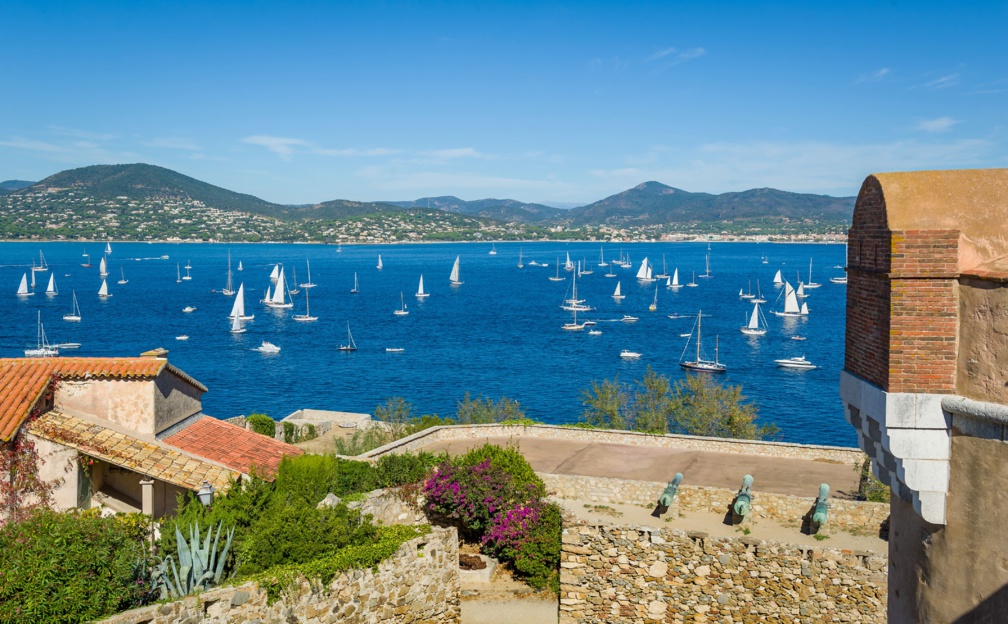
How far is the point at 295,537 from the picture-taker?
527 inches

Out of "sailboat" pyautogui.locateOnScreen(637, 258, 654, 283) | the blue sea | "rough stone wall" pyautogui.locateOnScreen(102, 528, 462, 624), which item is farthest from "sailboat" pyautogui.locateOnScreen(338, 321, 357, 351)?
"sailboat" pyautogui.locateOnScreen(637, 258, 654, 283)

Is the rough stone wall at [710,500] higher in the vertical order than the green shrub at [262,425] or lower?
higher

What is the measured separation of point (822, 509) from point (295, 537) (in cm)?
1093

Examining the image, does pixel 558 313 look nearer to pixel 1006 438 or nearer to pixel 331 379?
pixel 331 379

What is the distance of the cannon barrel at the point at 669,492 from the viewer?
62.5 ft

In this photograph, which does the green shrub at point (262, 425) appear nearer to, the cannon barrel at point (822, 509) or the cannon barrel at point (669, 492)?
the cannon barrel at point (669, 492)

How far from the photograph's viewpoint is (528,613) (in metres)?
16.8

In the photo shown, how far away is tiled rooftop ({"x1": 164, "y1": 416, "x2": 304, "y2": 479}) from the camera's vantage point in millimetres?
18281

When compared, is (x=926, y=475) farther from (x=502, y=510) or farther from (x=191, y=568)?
(x=502, y=510)

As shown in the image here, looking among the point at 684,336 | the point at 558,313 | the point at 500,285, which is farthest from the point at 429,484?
the point at 500,285

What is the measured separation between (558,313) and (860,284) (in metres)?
102

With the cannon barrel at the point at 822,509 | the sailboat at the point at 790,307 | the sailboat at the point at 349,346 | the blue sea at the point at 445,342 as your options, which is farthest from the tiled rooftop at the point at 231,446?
the sailboat at the point at 790,307

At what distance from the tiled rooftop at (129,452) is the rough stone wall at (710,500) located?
8.15 metres

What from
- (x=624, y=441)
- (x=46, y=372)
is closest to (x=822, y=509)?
(x=624, y=441)
